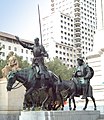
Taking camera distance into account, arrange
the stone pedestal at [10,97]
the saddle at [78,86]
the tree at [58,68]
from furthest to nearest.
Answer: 1. the tree at [58,68]
2. the stone pedestal at [10,97]
3. the saddle at [78,86]

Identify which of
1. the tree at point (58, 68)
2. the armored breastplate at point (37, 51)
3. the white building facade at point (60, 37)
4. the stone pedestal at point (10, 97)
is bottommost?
the stone pedestal at point (10, 97)

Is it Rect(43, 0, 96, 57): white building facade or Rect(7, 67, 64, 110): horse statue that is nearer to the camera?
Rect(7, 67, 64, 110): horse statue

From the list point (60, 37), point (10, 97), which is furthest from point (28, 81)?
point (60, 37)

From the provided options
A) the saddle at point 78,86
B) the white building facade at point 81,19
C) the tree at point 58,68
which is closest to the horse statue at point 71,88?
the saddle at point 78,86

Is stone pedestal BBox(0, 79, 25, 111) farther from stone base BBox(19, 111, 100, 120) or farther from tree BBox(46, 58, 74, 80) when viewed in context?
tree BBox(46, 58, 74, 80)

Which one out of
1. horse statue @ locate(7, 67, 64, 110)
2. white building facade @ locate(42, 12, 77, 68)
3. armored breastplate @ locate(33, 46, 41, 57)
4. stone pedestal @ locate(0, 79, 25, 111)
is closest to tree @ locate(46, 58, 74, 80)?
stone pedestal @ locate(0, 79, 25, 111)

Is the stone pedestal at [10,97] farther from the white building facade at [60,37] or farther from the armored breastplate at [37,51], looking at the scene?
the white building facade at [60,37]

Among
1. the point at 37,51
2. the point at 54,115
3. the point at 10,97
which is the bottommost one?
the point at 54,115

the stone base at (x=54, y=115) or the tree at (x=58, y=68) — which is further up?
the tree at (x=58, y=68)

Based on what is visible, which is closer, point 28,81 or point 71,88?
point 28,81

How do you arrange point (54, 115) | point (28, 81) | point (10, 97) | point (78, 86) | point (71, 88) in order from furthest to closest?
1. point (10, 97)
2. point (78, 86)
3. point (71, 88)
4. point (28, 81)
5. point (54, 115)

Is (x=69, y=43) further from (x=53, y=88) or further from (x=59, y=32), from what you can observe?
(x=53, y=88)

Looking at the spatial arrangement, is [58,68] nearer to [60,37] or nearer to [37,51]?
[37,51]

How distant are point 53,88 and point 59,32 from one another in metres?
91.4
